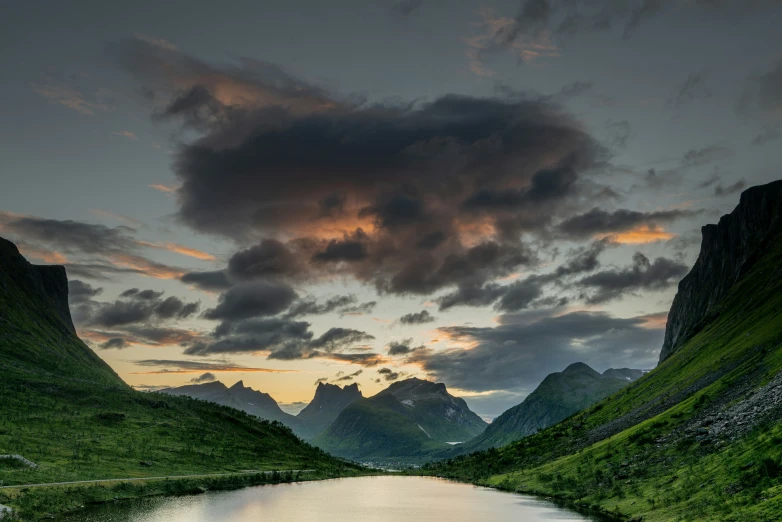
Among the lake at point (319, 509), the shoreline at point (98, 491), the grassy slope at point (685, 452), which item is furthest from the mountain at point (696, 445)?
the shoreline at point (98, 491)

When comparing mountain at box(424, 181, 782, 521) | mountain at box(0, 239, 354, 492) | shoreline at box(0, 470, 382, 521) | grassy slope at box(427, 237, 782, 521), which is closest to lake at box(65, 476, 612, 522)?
shoreline at box(0, 470, 382, 521)

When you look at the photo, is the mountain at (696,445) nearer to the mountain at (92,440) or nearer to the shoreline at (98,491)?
the shoreline at (98,491)

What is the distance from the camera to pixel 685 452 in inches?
3536

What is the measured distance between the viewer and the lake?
7962 centimetres

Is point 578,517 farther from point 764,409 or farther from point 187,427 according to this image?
point 187,427

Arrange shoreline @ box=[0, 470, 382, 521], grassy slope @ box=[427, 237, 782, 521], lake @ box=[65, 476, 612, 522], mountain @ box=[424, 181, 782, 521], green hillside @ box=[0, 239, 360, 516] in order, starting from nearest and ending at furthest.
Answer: grassy slope @ box=[427, 237, 782, 521] → mountain @ box=[424, 181, 782, 521] → shoreline @ box=[0, 470, 382, 521] → lake @ box=[65, 476, 612, 522] → green hillside @ box=[0, 239, 360, 516]

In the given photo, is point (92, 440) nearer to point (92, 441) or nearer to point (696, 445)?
point (92, 441)

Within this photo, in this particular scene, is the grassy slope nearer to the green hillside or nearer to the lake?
the lake

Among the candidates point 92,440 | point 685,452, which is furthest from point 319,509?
point 92,440

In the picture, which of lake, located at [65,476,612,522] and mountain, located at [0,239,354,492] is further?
mountain, located at [0,239,354,492]

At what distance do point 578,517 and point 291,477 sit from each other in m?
104

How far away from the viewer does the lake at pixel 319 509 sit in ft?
261

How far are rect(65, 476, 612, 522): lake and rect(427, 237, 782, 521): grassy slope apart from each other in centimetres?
1027

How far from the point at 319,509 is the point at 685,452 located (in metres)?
58.9
